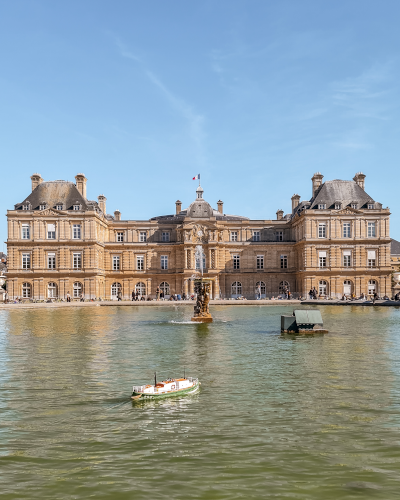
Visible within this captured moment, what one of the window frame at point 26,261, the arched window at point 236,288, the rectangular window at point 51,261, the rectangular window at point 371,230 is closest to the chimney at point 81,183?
the rectangular window at point 51,261

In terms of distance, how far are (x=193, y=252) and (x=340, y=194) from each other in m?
21.8

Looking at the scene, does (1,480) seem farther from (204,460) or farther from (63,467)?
(204,460)

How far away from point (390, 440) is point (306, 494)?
3.06m

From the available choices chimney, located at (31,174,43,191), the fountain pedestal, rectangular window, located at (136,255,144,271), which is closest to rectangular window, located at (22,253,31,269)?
chimney, located at (31,174,43,191)

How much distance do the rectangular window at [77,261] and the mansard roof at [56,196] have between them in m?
6.26

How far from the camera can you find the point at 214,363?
1830 cm

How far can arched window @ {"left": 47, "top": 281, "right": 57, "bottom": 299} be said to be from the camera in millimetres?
68562

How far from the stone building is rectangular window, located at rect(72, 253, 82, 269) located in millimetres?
134

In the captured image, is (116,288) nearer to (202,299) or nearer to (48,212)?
(48,212)

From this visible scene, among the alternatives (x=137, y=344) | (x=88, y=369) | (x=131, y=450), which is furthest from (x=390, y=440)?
(x=137, y=344)

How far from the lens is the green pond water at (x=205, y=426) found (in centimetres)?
842

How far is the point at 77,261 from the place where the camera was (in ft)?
226

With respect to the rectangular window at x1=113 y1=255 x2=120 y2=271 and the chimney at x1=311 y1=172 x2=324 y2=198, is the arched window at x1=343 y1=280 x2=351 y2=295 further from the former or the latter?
the rectangular window at x1=113 y1=255 x2=120 y2=271

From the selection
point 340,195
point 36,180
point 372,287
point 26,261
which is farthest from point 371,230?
point 26,261
